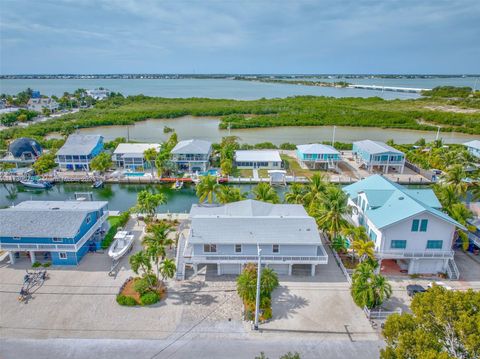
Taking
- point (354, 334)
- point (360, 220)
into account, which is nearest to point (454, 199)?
point (360, 220)

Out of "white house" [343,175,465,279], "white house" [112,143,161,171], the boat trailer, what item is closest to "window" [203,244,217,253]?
the boat trailer

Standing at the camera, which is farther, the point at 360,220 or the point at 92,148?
the point at 92,148

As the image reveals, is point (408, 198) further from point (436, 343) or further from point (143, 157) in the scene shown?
point (143, 157)

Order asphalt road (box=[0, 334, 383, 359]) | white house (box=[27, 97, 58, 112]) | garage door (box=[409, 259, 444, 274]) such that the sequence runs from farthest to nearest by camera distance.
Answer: white house (box=[27, 97, 58, 112]), garage door (box=[409, 259, 444, 274]), asphalt road (box=[0, 334, 383, 359])

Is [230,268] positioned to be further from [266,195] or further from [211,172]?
[211,172]

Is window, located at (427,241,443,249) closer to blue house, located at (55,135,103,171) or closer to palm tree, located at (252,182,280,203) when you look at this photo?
palm tree, located at (252,182,280,203)

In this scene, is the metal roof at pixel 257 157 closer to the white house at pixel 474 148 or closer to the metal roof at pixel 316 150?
the metal roof at pixel 316 150
